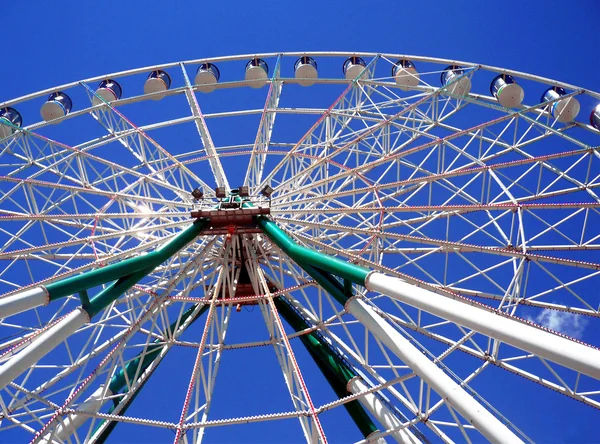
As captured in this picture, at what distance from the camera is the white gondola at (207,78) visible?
76.1 feet

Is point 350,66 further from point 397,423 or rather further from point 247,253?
point 397,423

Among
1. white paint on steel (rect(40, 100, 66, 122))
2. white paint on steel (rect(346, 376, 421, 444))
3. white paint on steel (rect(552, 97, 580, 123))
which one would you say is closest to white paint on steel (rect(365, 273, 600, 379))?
white paint on steel (rect(346, 376, 421, 444))

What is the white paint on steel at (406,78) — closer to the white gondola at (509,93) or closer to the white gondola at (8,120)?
the white gondola at (509,93)

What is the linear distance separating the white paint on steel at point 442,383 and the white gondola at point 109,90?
51.7 feet

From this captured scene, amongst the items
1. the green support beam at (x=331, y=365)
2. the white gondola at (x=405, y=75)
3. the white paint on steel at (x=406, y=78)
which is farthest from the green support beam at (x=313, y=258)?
the white gondola at (x=405, y=75)

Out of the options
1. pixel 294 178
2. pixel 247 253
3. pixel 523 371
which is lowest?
pixel 523 371

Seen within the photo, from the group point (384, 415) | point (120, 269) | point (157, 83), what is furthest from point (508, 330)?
point (157, 83)

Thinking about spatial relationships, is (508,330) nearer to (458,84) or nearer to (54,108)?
(458,84)

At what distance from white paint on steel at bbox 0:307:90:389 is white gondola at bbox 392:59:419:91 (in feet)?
51.9

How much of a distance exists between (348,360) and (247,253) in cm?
460

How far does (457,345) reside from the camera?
13.7 meters

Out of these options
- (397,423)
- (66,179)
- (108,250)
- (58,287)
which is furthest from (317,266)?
(66,179)

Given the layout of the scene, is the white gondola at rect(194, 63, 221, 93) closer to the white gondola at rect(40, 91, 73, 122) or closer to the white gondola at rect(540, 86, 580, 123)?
the white gondola at rect(40, 91, 73, 122)

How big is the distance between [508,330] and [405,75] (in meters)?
16.5
